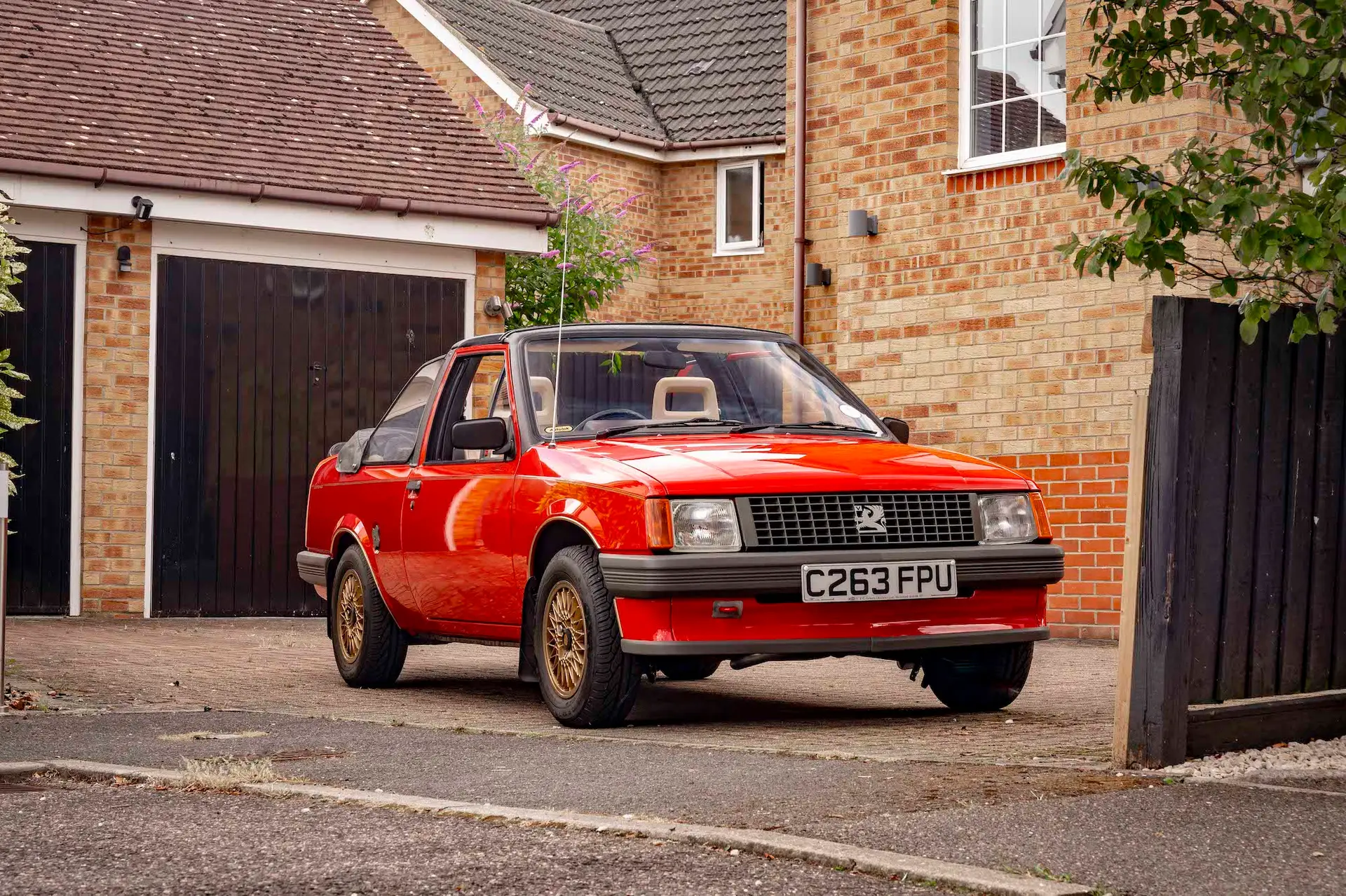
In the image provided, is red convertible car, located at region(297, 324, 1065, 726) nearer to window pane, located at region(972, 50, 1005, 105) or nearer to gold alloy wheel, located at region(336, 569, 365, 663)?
gold alloy wheel, located at region(336, 569, 365, 663)

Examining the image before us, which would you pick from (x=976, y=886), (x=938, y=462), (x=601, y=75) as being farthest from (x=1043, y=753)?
(x=601, y=75)

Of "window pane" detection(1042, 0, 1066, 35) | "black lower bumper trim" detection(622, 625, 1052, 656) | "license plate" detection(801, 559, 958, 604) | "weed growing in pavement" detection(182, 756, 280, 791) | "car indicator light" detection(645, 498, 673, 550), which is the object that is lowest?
"weed growing in pavement" detection(182, 756, 280, 791)

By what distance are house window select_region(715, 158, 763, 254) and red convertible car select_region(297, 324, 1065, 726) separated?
14619 mm

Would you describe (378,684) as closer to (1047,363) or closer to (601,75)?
(1047,363)

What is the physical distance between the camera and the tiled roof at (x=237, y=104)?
15.2 metres

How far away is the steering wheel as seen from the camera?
337 inches

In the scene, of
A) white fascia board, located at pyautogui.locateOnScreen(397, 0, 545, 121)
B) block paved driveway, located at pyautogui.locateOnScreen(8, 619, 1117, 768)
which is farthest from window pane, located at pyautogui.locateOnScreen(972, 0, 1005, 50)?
white fascia board, located at pyautogui.locateOnScreen(397, 0, 545, 121)

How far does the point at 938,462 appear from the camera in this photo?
798 cm

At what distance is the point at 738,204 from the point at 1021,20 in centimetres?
966

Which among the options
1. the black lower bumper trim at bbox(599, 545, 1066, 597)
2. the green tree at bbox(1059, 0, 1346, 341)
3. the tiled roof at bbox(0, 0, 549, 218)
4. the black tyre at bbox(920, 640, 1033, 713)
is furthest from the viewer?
the tiled roof at bbox(0, 0, 549, 218)

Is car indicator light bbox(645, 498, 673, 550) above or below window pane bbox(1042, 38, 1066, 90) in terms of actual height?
below

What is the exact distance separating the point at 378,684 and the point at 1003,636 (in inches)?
144

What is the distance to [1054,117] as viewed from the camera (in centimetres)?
1446

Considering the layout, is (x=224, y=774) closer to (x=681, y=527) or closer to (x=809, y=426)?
(x=681, y=527)
